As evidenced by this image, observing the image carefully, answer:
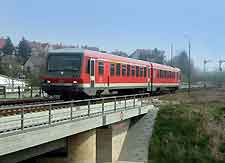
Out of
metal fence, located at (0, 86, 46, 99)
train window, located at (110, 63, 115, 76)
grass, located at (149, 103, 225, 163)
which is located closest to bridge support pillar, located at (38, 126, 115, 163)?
grass, located at (149, 103, 225, 163)

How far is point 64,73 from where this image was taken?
23.4 meters

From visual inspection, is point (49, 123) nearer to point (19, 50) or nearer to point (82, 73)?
point (82, 73)

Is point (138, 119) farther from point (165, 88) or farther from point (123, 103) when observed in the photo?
point (165, 88)

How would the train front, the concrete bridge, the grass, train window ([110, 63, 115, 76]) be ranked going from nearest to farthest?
1. the concrete bridge
2. the train front
3. the grass
4. train window ([110, 63, 115, 76])

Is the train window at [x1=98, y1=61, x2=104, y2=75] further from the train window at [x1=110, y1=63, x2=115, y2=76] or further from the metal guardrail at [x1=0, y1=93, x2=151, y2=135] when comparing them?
the metal guardrail at [x1=0, y1=93, x2=151, y2=135]

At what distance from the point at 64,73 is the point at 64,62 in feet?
2.50

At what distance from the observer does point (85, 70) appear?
23.5m

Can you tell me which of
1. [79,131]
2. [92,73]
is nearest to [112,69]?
[92,73]

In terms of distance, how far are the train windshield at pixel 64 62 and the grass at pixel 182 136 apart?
7.11 m

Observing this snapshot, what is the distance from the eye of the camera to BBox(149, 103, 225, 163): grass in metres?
25.2

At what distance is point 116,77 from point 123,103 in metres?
5.06

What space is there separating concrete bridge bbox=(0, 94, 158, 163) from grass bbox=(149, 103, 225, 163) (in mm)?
698

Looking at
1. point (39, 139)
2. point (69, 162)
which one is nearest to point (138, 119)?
point (69, 162)

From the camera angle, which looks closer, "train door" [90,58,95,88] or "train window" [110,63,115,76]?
"train door" [90,58,95,88]
